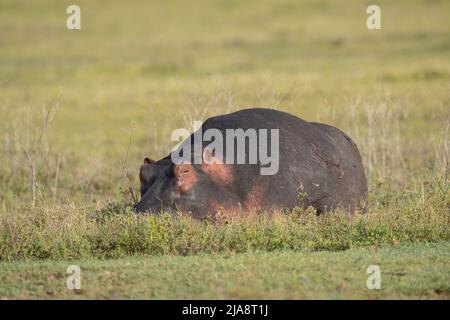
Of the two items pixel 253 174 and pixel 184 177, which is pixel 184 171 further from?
pixel 253 174

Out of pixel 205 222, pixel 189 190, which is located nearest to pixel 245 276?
pixel 205 222

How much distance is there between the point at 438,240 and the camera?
892 cm

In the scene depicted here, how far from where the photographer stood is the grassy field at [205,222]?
7.47 meters

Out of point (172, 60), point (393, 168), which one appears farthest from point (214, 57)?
point (393, 168)

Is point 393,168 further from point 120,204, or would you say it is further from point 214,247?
point 214,247

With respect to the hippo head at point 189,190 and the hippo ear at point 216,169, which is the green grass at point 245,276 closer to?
the hippo head at point 189,190

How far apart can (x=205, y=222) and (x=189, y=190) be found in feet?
1.15

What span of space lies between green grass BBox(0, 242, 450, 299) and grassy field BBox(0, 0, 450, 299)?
19 millimetres

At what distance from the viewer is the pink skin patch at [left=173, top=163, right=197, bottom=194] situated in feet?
29.0

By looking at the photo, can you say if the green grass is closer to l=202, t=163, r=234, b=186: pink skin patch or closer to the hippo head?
the hippo head

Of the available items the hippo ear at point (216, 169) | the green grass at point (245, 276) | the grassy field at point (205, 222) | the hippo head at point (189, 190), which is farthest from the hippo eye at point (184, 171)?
the green grass at point (245, 276)

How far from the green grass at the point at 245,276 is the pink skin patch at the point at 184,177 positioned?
0.83m

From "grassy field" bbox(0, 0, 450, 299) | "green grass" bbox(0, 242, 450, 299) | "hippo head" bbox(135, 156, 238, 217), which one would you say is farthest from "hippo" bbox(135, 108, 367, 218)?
"green grass" bbox(0, 242, 450, 299)

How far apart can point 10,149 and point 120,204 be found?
234 inches
